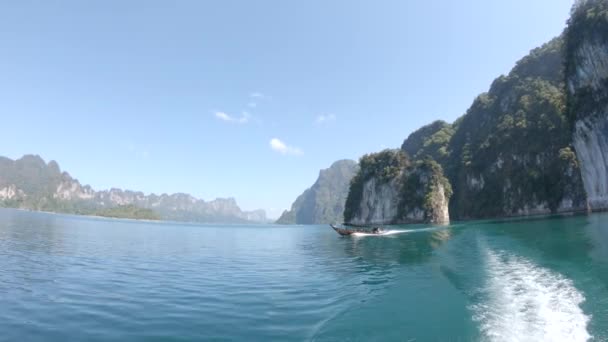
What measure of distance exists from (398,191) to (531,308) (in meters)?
102

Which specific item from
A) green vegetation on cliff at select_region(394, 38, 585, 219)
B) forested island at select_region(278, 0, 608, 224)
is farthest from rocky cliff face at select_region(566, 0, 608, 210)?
green vegetation on cliff at select_region(394, 38, 585, 219)

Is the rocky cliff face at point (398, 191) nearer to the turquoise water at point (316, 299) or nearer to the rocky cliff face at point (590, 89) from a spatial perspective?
the rocky cliff face at point (590, 89)

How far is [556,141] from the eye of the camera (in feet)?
308

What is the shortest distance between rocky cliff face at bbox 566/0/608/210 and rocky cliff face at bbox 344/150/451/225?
47483mm

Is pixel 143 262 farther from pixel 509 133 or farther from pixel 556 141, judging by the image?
pixel 509 133

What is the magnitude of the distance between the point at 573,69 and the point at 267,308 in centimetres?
6129

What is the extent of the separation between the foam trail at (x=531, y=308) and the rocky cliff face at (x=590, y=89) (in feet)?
136

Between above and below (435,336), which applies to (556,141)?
above

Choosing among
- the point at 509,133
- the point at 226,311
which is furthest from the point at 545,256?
the point at 509,133

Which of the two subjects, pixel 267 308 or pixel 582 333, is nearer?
pixel 582 333

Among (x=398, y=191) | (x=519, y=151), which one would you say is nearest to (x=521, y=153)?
(x=519, y=151)

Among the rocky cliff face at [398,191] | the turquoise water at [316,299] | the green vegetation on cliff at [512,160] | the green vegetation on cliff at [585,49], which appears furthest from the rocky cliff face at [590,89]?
the rocky cliff face at [398,191]

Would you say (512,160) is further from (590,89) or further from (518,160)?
(590,89)

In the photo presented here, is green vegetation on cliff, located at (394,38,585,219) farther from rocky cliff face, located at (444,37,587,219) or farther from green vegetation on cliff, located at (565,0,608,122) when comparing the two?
green vegetation on cliff, located at (565,0,608,122)
